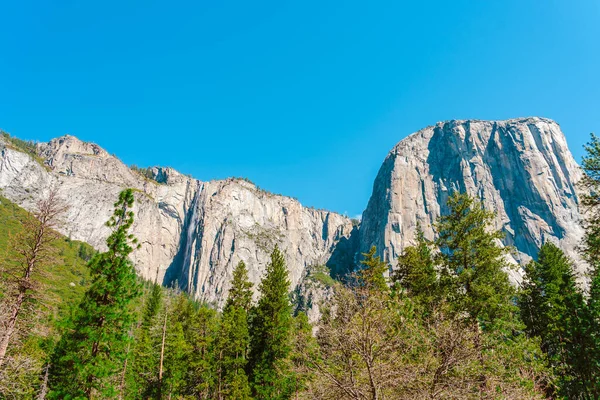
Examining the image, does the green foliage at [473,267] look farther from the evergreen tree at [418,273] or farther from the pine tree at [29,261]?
the pine tree at [29,261]

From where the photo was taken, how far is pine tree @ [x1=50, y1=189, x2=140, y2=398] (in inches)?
635

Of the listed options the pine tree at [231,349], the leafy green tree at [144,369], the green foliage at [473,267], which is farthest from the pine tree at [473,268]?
the leafy green tree at [144,369]

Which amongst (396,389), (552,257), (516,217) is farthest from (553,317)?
(516,217)

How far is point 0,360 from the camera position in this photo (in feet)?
44.3

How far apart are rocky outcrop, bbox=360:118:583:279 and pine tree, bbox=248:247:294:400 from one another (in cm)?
13341

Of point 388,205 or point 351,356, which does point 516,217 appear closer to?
point 388,205

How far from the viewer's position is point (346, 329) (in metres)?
8.94

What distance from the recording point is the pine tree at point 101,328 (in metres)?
16.1

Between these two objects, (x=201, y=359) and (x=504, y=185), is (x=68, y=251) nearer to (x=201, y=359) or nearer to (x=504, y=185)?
(x=201, y=359)

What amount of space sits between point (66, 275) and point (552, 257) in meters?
148

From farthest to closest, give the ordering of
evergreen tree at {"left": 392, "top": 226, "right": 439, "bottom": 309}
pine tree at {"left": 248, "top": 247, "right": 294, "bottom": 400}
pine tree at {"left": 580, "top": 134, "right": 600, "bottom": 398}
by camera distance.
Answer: pine tree at {"left": 248, "top": 247, "right": 294, "bottom": 400} → evergreen tree at {"left": 392, "top": 226, "right": 439, "bottom": 309} → pine tree at {"left": 580, "top": 134, "right": 600, "bottom": 398}

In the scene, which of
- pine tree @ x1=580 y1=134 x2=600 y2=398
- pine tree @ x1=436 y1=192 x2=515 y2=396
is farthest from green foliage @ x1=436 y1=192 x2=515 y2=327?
pine tree @ x1=580 y1=134 x2=600 y2=398

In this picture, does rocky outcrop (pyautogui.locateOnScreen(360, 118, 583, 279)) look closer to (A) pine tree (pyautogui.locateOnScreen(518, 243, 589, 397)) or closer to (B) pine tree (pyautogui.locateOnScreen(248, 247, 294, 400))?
(A) pine tree (pyautogui.locateOnScreen(518, 243, 589, 397))

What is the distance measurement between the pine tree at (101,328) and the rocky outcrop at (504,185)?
151002 millimetres
